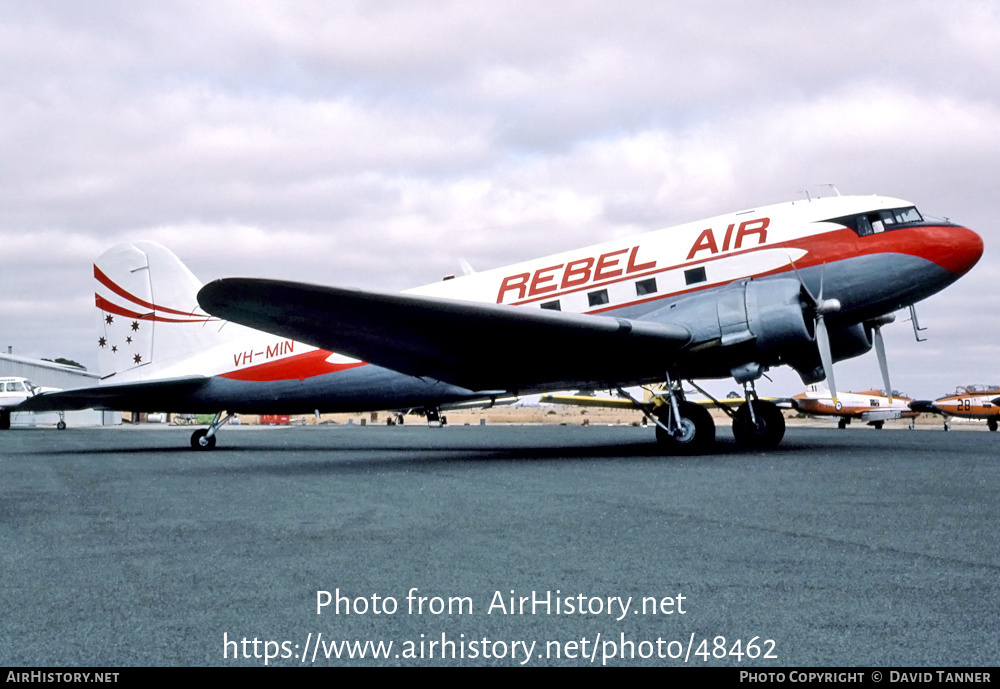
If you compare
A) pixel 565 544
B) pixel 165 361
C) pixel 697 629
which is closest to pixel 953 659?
pixel 697 629

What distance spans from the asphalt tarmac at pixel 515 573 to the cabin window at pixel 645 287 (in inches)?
242

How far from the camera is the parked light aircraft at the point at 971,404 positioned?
36.3m

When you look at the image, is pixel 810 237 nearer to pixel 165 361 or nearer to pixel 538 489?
pixel 538 489

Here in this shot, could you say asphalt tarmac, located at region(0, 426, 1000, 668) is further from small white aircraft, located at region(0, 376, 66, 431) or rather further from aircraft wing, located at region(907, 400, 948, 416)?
small white aircraft, located at region(0, 376, 66, 431)

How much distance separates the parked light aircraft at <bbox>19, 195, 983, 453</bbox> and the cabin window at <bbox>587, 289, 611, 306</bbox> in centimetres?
2

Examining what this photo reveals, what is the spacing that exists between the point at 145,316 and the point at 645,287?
42.5 ft

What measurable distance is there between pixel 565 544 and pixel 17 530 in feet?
15.2

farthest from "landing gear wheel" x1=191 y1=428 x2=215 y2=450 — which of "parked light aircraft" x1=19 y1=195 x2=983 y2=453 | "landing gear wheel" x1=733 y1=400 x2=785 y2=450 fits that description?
"landing gear wheel" x1=733 y1=400 x2=785 y2=450

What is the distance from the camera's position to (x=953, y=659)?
306 centimetres

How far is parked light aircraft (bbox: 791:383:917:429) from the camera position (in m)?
40.4

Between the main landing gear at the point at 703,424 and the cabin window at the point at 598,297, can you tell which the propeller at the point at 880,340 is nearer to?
the main landing gear at the point at 703,424

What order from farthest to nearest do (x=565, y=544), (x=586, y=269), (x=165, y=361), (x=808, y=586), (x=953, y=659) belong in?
1. (x=165, y=361)
2. (x=586, y=269)
3. (x=565, y=544)
4. (x=808, y=586)
5. (x=953, y=659)

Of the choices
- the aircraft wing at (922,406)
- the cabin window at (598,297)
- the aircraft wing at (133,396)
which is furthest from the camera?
the aircraft wing at (922,406)

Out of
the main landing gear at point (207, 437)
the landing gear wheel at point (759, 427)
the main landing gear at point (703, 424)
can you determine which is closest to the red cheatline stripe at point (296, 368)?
the main landing gear at point (207, 437)
